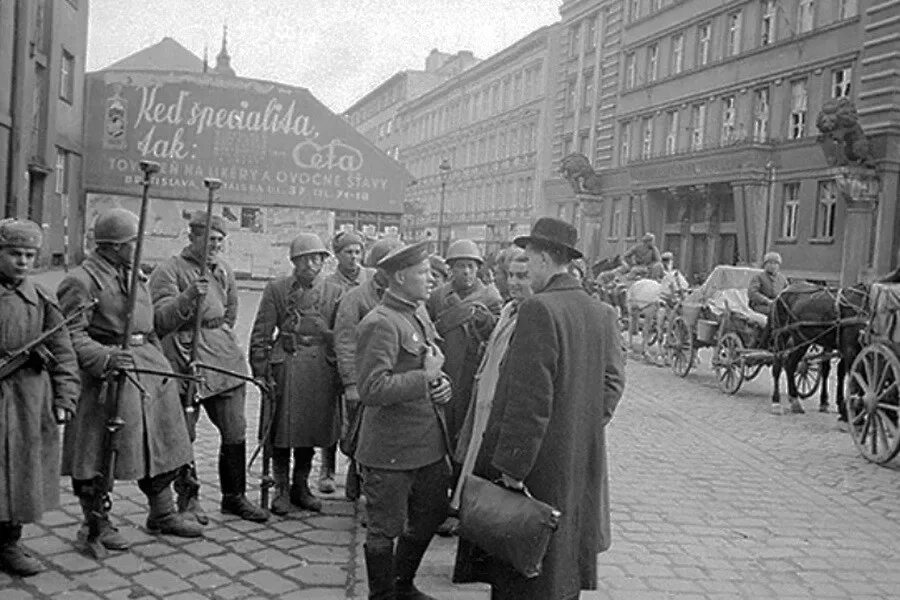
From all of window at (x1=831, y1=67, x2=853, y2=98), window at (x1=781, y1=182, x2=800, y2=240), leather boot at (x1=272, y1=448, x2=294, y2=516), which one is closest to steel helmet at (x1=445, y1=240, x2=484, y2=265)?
leather boot at (x1=272, y1=448, x2=294, y2=516)

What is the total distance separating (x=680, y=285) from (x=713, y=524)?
11413mm

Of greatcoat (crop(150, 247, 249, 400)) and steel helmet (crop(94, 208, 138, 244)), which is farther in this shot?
greatcoat (crop(150, 247, 249, 400))

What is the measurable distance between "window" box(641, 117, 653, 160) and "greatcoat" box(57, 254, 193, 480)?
33.5 metres

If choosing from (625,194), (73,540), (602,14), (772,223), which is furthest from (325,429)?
(602,14)

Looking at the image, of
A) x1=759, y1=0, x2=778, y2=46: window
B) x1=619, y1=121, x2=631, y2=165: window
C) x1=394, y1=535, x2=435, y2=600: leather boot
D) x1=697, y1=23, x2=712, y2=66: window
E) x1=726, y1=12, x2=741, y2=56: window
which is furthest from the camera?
x1=619, y1=121, x2=631, y2=165: window

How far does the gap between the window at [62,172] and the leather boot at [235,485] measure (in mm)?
19468

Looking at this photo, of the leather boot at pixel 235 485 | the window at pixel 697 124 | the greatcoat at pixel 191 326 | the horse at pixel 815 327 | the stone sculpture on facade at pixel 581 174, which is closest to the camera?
the greatcoat at pixel 191 326

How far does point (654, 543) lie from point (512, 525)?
2661 millimetres

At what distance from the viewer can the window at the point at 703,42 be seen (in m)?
33.1

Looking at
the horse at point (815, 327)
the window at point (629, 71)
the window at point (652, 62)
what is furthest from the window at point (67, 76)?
the window at point (629, 71)

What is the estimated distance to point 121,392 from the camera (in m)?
4.99

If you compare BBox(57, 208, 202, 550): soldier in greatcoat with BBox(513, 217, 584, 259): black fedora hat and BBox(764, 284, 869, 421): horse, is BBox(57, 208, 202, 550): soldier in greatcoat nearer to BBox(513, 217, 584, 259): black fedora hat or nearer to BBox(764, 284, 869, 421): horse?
BBox(513, 217, 584, 259): black fedora hat

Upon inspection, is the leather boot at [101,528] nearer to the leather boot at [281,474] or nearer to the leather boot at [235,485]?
the leather boot at [235,485]

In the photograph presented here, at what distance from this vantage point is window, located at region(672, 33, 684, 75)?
34875 millimetres
